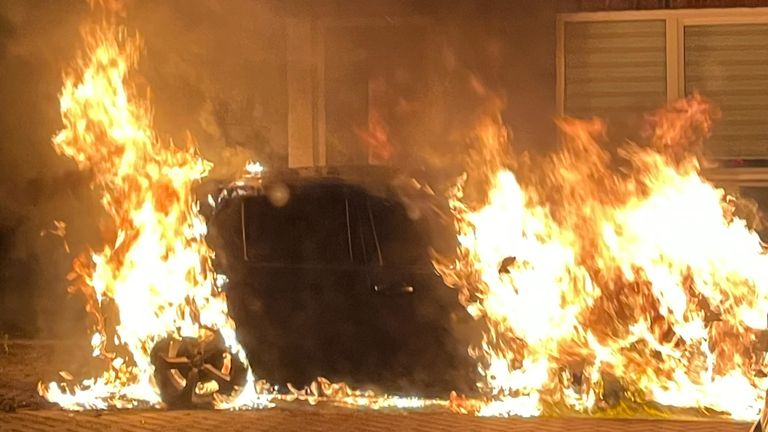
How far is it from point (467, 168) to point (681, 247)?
5.47 feet

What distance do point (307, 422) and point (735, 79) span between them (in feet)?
19.8

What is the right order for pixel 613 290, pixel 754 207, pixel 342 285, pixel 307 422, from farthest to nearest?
1. pixel 754 207
2. pixel 613 290
3. pixel 342 285
4. pixel 307 422

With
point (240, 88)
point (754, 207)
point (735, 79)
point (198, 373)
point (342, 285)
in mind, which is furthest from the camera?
point (240, 88)

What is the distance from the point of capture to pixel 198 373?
8.43 m

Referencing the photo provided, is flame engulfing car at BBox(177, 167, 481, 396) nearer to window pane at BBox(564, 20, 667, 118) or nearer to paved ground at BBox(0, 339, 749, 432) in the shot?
paved ground at BBox(0, 339, 749, 432)

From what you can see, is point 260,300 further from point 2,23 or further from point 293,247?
point 2,23

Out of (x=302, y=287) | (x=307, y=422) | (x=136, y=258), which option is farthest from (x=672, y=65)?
(x=307, y=422)

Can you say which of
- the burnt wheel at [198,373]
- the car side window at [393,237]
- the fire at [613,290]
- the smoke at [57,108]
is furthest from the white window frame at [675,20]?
the burnt wheel at [198,373]

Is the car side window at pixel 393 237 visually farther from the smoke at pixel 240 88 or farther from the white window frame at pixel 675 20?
the white window frame at pixel 675 20

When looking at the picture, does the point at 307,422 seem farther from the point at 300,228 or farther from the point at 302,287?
the point at 300,228

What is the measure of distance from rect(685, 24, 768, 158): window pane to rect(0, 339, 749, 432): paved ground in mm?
4393

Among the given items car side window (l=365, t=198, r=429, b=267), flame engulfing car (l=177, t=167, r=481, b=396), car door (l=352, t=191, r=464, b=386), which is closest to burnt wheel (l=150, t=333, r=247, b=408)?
flame engulfing car (l=177, t=167, r=481, b=396)

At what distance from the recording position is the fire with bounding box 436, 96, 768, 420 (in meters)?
8.01

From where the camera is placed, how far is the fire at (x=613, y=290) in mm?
8008
